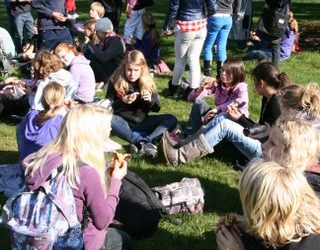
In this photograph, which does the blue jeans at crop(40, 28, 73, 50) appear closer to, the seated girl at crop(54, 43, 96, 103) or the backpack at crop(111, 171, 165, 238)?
the seated girl at crop(54, 43, 96, 103)

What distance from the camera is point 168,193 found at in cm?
507

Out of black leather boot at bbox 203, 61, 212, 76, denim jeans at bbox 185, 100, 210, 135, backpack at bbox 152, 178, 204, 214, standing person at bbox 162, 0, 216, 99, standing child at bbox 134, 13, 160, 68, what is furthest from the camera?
standing child at bbox 134, 13, 160, 68

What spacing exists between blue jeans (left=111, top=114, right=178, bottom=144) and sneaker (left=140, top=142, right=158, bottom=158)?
173 mm

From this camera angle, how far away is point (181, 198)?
504 centimetres

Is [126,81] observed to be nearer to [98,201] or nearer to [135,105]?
[135,105]

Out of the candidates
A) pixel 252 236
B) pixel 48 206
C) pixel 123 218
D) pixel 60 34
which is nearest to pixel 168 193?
pixel 123 218

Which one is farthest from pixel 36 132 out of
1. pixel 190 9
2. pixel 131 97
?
pixel 190 9

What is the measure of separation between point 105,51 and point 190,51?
56.0 inches

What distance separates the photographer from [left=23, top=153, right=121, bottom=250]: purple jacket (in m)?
3.40

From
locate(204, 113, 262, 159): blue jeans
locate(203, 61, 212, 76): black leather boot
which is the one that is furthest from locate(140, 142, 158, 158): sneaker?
locate(203, 61, 212, 76): black leather boot

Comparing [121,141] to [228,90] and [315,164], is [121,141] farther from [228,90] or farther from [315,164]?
[315,164]

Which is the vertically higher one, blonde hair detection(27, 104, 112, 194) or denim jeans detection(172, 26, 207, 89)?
blonde hair detection(27, 104, 112, 194)

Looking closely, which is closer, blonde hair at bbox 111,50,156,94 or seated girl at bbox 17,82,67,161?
seated girl at bbox 17,82,67,161

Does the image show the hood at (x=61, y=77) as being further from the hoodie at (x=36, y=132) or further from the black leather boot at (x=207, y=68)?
the black leather boot at (x=207, y=68)
